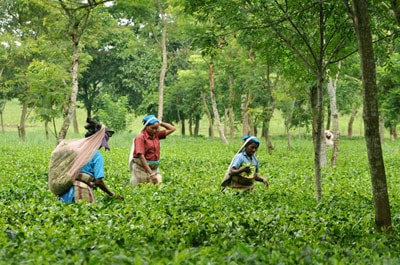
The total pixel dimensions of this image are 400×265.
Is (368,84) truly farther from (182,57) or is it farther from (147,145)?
(182,57)

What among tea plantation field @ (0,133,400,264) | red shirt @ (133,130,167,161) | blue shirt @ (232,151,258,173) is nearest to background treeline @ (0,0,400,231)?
tea plantation field @ (0,133,400,264)

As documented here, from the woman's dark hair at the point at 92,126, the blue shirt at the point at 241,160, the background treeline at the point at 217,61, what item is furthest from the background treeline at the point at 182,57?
the blue shirt at the point at 241,160

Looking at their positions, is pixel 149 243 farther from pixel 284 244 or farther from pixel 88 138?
pixel 88 138

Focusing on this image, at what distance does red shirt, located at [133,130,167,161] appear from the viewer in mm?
11117

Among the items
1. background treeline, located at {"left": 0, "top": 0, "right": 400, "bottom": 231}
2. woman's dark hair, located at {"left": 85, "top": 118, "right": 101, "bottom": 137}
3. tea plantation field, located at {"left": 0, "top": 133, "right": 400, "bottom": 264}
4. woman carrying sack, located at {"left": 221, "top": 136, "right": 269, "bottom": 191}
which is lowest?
tea plantation field, located at {"left": 0, "top": 133, "right": 400, "bottom": 264}

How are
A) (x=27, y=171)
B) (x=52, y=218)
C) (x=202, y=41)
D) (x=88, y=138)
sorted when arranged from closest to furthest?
(x=52, y=218) < (x=88, y=138) < (x=202, y=41) < (x=27, y=171)

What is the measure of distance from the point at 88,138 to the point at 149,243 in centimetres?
280

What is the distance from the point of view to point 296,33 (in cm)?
1009

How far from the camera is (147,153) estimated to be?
1137 centimetres

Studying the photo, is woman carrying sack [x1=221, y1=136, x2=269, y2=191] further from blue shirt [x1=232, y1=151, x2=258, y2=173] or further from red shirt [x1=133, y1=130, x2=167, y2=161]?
red shirt [x1=133, y1=130, x2=167, y2=161]

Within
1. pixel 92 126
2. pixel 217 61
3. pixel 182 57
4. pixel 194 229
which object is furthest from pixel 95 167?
pixel 182 57

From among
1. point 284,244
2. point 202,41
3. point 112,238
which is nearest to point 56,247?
point 112,238

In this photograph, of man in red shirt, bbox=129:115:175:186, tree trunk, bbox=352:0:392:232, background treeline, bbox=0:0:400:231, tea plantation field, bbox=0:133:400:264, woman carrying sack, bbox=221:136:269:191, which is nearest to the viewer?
tea plantation field, bbox=0:133:400:264

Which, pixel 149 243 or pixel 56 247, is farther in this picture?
pixel 149 243
